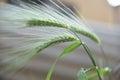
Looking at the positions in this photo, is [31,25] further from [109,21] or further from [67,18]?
[109,21]

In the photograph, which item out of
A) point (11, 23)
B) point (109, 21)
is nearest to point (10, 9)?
point (11, 23)

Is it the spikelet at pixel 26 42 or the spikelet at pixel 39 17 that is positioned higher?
the spikelet at pixel 39 17

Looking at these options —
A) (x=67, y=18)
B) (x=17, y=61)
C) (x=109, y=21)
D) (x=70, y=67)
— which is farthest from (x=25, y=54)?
(x=109, y=21)

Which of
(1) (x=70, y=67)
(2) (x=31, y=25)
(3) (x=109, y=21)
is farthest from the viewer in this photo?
(3) (x=109, y=21)

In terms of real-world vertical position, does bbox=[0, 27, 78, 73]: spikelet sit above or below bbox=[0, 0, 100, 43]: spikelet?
below

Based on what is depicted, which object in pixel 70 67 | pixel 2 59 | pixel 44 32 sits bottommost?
pixel 70 67

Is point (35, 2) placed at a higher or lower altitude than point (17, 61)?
→ higher

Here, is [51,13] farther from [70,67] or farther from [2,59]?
[70,67]

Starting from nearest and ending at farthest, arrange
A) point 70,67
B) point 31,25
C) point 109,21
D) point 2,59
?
point 31,25, point 2,59, point 70,67, point 109,21

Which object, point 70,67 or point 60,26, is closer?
point 60,26
